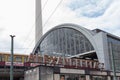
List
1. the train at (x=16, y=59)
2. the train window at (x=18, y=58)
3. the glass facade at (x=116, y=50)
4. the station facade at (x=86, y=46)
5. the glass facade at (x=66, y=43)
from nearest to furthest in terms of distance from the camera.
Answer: the train at (x=16, y=59) → the station facade at (x=86, y=46) → the train window at (x=18, y=58) → the glass facade at (x=116, y=50) → the glass facade at (x=66, y=43)

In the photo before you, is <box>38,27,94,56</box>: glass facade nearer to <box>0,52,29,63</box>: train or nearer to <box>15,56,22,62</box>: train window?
<box>0,52,29,63</box>: train

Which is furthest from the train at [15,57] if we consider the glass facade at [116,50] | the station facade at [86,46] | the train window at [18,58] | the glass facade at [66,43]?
the glass facade at [116,50]

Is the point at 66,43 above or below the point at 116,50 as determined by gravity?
above

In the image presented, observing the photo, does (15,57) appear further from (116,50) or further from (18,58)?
Answer: (116,50)

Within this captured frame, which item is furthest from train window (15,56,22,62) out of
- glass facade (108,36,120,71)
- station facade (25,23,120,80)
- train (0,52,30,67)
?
glass facade (108,36,120,71)

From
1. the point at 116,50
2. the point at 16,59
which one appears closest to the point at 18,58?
the point at 16,59

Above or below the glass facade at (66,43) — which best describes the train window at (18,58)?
below

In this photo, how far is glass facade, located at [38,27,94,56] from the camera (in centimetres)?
6547

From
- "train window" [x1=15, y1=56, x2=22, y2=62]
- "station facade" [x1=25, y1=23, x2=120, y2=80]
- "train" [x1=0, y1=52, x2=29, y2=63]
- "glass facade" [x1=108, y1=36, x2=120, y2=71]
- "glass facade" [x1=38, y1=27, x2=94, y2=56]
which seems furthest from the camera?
"glass facade" [x1=38, y1=27, x2=94, y2=56]

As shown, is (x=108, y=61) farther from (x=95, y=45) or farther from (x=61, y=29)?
(x=61, y=29)

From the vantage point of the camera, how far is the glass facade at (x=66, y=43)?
65.5 metres

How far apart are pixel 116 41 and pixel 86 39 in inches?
329

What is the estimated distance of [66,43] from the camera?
71.1 metres

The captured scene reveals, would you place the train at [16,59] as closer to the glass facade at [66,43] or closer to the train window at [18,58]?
the train window at [18,58]
